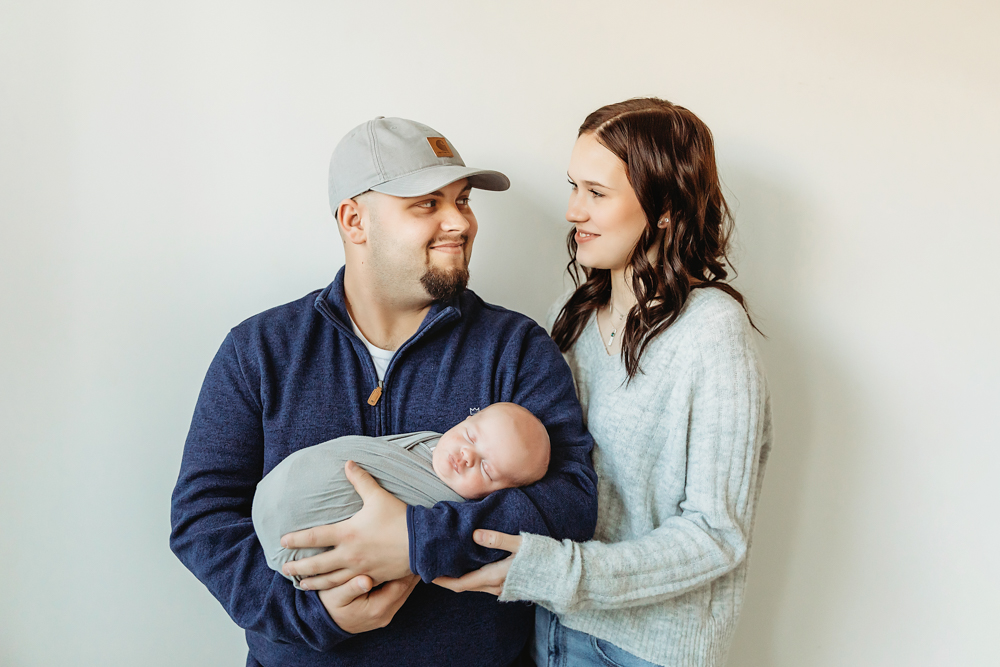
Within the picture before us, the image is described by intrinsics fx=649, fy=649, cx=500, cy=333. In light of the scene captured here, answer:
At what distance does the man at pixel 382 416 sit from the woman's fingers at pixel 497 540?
0.02 meters

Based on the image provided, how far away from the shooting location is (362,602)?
1328 millimetres

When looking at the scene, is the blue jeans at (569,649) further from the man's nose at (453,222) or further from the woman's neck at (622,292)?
the man's nose at (453,222)

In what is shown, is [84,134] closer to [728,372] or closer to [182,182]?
[182,182]

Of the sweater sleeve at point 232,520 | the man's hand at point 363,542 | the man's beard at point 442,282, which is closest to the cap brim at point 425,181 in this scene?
the man's beard at point 442,282

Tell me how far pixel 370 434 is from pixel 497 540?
0.43 m

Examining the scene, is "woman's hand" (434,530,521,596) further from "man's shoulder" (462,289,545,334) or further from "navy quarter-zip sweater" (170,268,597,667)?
"man's shoulder" (462,289,545,334)

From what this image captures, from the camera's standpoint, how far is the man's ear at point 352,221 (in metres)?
1.62

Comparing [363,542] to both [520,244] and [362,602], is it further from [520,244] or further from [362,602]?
[520,244]

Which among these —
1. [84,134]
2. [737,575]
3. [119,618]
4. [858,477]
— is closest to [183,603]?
[119,618]

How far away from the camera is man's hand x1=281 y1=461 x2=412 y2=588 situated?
50.6 inches

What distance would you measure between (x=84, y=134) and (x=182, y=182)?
0.26 metres

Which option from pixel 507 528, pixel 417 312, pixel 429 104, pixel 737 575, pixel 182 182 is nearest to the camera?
pixel 507 528

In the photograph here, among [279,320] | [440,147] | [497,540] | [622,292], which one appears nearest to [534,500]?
[497,540]

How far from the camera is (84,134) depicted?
5.68 ft
